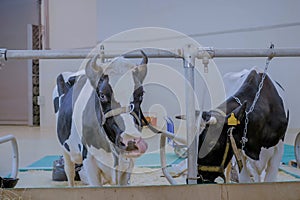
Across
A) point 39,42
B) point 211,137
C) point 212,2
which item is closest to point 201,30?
point 212,2

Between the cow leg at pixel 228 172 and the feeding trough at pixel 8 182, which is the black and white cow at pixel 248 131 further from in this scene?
the feeding trough at pixel 8 182

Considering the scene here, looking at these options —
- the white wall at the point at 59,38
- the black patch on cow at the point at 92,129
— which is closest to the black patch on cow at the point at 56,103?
the white wall at the point at 59,38

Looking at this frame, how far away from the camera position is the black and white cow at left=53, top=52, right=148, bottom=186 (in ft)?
2.88

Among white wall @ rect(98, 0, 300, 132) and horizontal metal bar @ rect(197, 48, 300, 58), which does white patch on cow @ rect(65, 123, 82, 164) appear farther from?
white wall @ rect(98, 0, 300, 132)

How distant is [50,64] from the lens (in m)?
1.49

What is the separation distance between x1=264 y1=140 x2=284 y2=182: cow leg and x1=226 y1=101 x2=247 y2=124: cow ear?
0.21m

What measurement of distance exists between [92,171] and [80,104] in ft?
0.74

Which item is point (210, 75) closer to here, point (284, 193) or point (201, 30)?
point (284, 193)

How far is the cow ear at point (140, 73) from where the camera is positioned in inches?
35.6

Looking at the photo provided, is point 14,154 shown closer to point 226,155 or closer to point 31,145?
point 31,145

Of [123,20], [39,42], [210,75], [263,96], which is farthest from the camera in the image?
[123,20]

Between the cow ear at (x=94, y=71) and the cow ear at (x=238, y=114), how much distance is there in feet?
1.47

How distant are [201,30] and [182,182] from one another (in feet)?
6.67

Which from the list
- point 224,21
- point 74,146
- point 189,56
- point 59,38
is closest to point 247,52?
point 189,56
